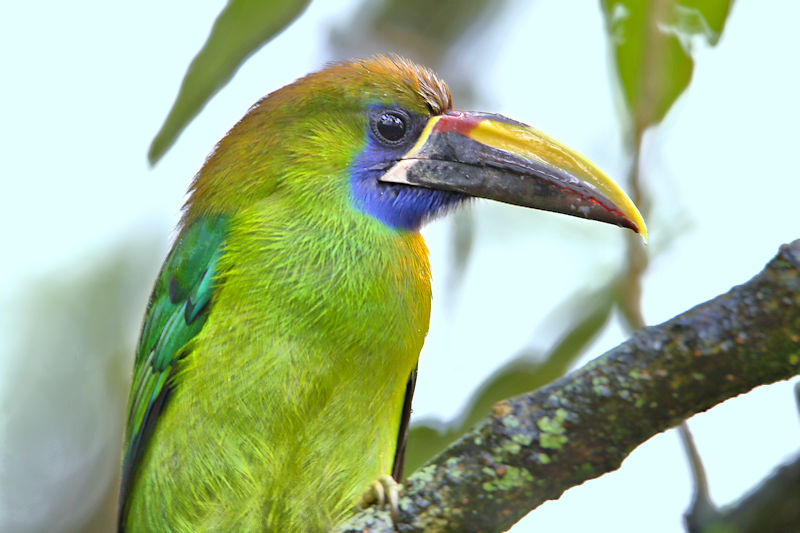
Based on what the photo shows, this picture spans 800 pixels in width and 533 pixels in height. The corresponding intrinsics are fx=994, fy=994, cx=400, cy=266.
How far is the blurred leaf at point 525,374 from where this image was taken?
3.09 meters

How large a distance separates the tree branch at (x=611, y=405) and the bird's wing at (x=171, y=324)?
1012 mm

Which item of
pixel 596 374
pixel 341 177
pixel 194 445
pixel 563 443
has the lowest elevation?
pixel 194 445

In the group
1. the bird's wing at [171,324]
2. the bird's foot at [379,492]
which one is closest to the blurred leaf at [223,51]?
the bird's wing at [171,324]

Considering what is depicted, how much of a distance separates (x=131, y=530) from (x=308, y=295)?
97cm

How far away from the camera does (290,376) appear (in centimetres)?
259

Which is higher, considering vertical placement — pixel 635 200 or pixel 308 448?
pixel 635 200

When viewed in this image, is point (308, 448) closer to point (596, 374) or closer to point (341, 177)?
point (341, 177)

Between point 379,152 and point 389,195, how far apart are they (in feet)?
0.45

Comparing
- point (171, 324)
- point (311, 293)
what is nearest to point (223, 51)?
point (311, 293)

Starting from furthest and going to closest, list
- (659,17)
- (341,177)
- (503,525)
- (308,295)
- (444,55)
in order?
(444,55)
(341,177)
(308,295)
(659,17)
(503,525)

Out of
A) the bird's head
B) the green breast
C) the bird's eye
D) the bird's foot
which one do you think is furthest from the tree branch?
the bird's eye

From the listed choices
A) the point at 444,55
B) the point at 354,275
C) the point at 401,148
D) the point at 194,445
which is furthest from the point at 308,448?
the point at 444,55

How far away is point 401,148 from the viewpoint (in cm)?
290

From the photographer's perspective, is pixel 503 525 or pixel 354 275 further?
pixel 354 275
